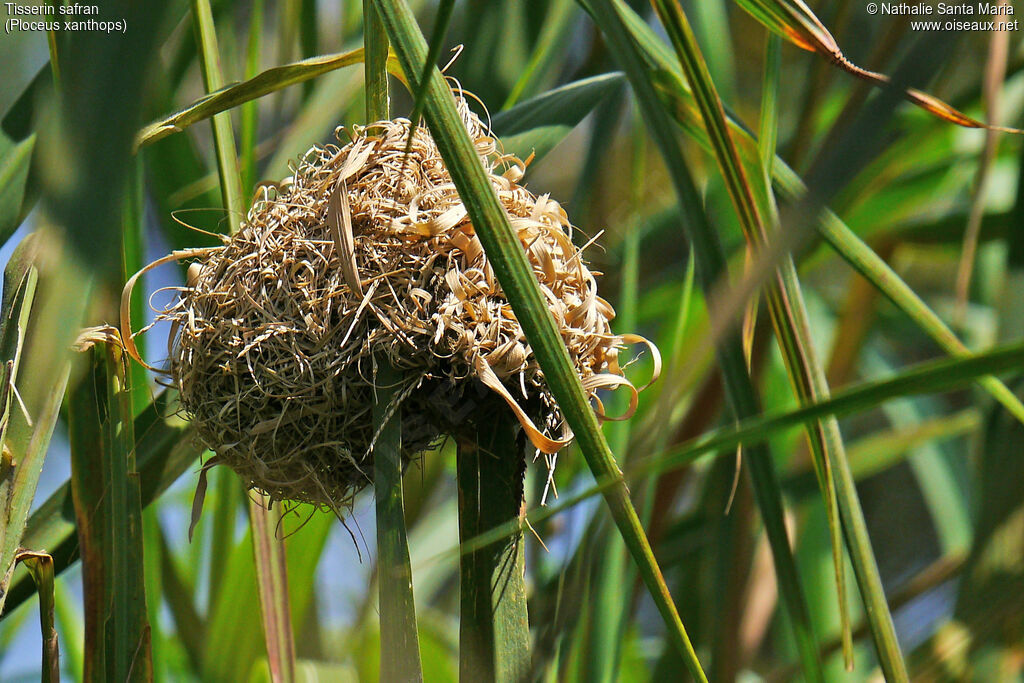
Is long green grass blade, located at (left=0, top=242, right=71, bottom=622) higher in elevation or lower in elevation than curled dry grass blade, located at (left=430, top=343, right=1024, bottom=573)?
higher

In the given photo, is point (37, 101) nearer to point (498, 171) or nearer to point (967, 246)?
point (498, 171)

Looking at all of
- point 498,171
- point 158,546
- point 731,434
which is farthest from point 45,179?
point 158,546

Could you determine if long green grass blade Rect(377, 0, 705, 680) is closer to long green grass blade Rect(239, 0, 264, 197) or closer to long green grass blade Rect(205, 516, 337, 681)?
long green grass blade Rect(239, 0, 264, 197)

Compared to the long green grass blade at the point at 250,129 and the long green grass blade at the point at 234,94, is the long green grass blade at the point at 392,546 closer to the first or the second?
the long green grass blade at the point at 234,94

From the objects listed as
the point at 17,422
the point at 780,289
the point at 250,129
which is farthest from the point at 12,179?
the point at 780,289

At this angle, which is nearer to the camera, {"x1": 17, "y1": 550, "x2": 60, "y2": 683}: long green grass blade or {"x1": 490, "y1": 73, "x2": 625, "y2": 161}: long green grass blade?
{"x1": 17, "y1": 550, "x2": 60, "y2": 683}: long green grass blade

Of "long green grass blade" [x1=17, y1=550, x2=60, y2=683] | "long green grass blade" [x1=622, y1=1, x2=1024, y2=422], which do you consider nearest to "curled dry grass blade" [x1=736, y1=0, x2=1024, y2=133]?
"long green grass blade" [x1=622, y1=1, x2=1024, y2=422]
